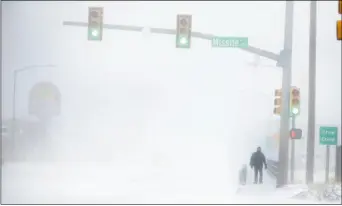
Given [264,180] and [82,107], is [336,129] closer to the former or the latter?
[264,180]

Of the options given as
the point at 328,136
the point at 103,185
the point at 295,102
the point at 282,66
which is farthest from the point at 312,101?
the point at 103,185

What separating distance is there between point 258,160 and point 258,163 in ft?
0.42

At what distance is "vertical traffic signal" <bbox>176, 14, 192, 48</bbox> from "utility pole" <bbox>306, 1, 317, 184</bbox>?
413cm

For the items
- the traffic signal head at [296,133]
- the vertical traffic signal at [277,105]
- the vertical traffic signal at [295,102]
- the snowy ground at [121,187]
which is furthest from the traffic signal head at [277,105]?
the snowy ground at [121,187]

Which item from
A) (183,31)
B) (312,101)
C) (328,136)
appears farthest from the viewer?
(312,101)

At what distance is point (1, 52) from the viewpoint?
60.7 feet

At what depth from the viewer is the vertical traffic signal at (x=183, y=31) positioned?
17781mm

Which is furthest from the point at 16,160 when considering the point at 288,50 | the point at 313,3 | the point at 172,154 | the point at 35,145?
the point at 313,3

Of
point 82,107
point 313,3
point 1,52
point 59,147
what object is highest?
point 313,3

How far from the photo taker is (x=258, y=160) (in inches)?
728

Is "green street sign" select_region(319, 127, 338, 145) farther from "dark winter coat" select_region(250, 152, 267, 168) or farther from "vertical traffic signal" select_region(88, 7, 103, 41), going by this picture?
"vertical traffic signal" select_region(88, 7, 103, 41)

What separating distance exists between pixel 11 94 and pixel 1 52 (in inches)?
55.3

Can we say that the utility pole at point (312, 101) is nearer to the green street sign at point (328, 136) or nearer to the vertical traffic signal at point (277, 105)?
the green street sign at point (328, 136)

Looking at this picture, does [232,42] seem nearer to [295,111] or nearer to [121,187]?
[295,111]
